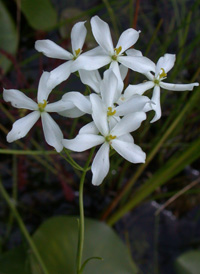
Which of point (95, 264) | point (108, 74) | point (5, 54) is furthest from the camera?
point (5, 54)

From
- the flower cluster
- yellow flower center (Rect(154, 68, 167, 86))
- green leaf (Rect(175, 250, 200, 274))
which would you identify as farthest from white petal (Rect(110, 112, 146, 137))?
green leaf (Rect(175, 250, 200, 274))

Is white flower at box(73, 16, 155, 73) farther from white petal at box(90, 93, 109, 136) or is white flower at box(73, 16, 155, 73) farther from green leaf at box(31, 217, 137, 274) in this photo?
green leaf at box(31, 217, 137, 274)

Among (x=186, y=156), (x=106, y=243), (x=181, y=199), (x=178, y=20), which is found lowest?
(x=181, y=199)

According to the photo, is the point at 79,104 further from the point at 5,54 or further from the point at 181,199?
the point at 181,199

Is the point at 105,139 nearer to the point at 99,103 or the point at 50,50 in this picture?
the point at 99,103

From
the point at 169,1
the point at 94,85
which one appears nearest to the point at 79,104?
the point at 94,85

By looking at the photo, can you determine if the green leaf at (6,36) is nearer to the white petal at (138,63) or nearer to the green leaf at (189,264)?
the white petal at (138,63)

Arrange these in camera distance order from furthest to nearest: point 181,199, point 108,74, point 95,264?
point 181,199 < point 95,264 < point 108,74

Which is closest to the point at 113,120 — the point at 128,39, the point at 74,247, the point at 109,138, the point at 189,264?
the point at 109,138
